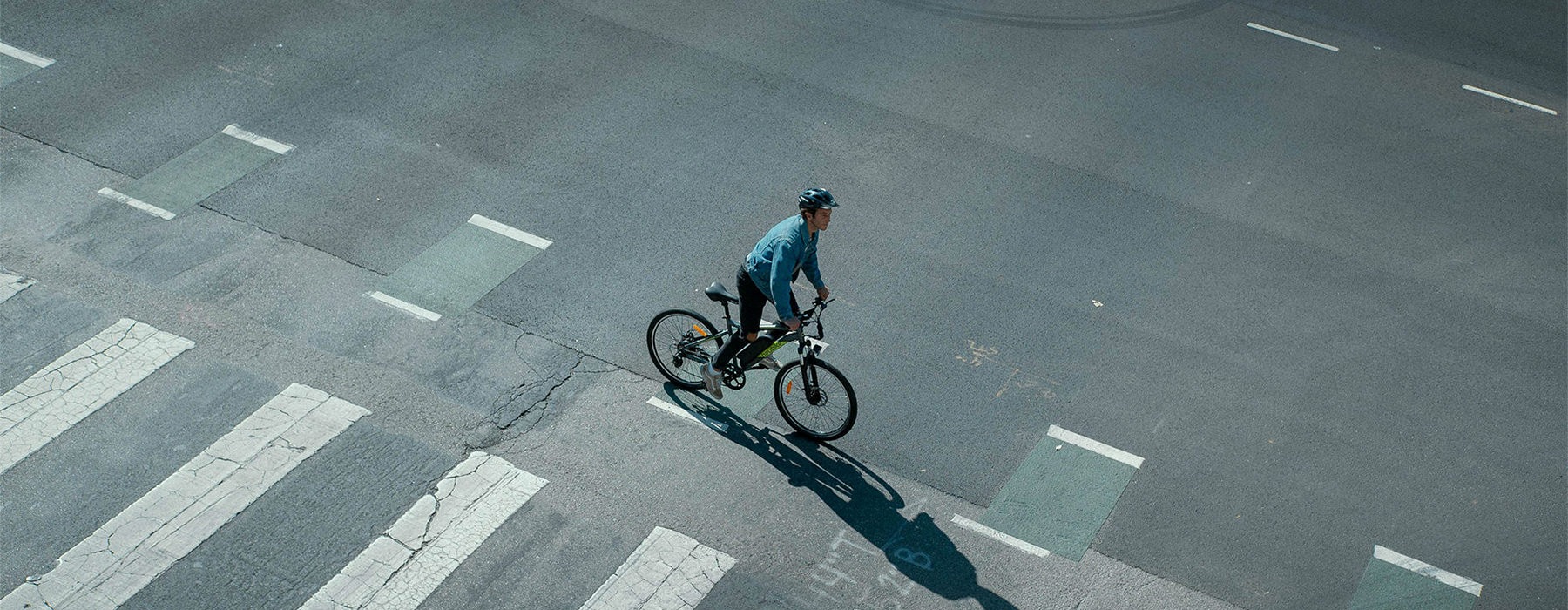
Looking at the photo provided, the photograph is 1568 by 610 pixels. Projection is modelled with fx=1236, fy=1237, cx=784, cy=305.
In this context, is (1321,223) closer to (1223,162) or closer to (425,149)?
(1223,162)

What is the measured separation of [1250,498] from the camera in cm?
889

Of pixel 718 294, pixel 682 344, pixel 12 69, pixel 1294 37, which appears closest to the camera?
pixel 718 294

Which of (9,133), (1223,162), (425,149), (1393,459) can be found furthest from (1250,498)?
(9,133)

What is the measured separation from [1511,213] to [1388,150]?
1381mm

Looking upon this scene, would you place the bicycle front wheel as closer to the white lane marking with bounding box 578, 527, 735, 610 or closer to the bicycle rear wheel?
the bicycle rear wheel

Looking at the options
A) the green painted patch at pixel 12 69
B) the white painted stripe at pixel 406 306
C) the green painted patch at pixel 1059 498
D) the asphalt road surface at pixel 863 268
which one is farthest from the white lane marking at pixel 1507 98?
the green painted patch at pixel 12 69

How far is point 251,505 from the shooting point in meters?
8.20

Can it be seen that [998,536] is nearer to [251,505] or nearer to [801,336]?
[801,336]

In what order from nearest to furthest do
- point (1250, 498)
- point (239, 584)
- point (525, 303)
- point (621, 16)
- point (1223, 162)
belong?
point (239, 584), point (1250, 498), point (525, 303), point (1223, 162), point (621, 16)

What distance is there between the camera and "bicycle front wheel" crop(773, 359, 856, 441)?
884 cm

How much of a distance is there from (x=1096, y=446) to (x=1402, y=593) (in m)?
2.21

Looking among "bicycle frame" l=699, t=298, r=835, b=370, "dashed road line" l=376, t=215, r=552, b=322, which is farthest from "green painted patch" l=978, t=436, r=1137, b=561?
"dashed road line" l=376, t=215, r=552, b=322

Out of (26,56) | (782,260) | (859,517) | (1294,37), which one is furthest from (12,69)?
(1294,37)

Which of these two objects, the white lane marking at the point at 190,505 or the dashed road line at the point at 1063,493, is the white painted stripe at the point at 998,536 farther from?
the white lane marking at the point at 190,505
